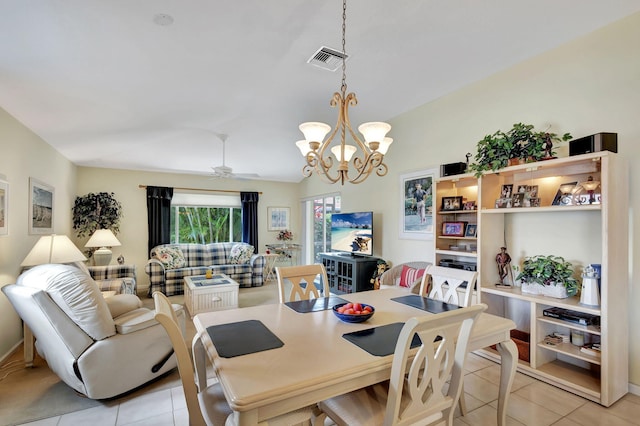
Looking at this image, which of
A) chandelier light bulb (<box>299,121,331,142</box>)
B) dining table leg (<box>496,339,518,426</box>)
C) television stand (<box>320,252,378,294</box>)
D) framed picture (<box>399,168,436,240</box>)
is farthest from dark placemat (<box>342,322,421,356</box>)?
television stand (<box>320,252,378,294</box>)

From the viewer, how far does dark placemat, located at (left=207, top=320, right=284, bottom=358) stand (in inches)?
56.1

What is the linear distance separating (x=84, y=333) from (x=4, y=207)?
1.79m

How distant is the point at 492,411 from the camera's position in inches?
85.0

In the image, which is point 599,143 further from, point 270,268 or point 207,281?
point 270,268

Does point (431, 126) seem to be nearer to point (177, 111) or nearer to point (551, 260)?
point (551, 260)

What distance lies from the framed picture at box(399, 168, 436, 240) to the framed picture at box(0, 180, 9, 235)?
4.32 m

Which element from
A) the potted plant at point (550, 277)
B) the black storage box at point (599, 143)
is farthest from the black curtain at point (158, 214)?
the black storage box at point (599, 143)

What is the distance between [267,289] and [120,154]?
3.46 meters

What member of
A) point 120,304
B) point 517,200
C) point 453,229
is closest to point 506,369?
point 517,200

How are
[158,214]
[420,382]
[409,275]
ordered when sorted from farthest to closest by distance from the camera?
1. [158,214]
2. [409,275]
3. [420,382]

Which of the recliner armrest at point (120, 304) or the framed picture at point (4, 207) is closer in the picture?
the recliner armrest at point (120, 304)

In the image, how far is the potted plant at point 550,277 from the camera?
2.48 metres

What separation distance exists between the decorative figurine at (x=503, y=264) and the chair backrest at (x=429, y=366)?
200 cm

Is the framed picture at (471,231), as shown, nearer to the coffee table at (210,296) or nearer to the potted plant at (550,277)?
the potted plant at (550,277)
